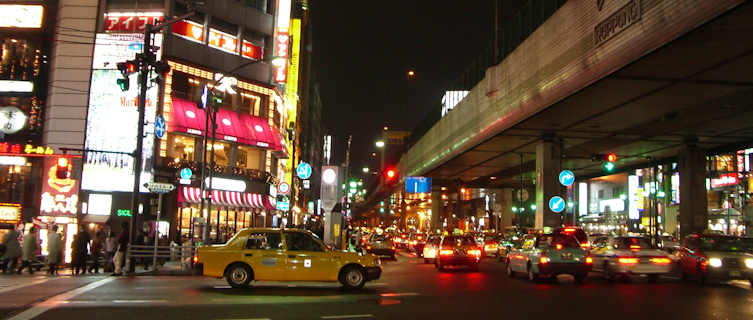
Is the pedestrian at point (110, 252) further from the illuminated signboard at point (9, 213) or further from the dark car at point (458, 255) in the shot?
the dark car at point (458, 255)

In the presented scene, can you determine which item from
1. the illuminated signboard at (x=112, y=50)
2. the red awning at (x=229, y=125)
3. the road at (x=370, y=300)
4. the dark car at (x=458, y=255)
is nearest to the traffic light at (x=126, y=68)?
the road at (x=370, y=300)

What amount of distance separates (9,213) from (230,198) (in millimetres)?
14254

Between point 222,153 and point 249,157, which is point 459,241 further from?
point 249,157

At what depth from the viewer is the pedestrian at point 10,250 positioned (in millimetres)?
21938

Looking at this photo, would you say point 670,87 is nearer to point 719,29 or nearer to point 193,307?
point 719,29

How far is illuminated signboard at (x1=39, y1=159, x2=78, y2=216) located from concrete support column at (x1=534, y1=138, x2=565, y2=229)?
83.6ft

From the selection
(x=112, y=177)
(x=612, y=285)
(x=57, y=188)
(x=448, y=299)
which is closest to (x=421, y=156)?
(x=112, y=177)

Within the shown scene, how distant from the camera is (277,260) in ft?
56.1

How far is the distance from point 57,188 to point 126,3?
12.8 metres

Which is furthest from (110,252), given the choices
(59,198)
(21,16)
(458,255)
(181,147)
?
(21,16)

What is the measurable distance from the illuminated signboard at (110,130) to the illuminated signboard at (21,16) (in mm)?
3651

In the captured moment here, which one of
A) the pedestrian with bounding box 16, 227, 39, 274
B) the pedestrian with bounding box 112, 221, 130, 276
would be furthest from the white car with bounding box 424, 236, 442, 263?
the pedestrian with bounding box 16, 227, 39, 274

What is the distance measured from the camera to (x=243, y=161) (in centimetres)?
4584

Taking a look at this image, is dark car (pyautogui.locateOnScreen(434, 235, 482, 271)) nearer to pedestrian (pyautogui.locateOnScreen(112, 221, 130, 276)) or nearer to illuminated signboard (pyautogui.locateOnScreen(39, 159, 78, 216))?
pedestrian (pyautogui.locateOnScreen(112, 221, 130, 276))
